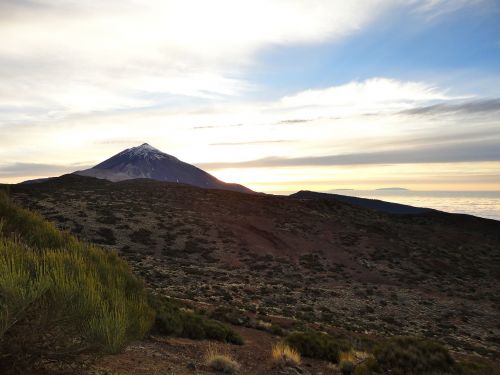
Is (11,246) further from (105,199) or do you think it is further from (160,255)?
(105,199)

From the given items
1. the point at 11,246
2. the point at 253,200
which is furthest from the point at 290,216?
the point at 11,246

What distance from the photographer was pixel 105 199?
5362 centimetres

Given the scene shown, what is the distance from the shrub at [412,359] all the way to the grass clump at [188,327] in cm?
493

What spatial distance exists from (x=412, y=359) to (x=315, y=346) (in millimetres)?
3247

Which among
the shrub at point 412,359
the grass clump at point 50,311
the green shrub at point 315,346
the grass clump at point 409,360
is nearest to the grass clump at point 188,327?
the green shrub at point 315,346

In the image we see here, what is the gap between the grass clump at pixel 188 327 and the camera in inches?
525

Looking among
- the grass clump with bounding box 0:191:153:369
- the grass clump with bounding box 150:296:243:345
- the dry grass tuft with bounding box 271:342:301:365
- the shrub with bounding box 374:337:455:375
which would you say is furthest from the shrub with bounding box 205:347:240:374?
the shrub with bounding box 374:337:455:375

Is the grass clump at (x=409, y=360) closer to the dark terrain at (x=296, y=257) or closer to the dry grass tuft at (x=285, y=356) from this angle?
the dry grass tuft at (x=285, y=356)

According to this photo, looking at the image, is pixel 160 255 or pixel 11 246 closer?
pixel 11 246

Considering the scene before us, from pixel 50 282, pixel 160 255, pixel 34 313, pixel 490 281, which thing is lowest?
pixel 490 281

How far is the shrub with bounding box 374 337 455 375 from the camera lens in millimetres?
12039

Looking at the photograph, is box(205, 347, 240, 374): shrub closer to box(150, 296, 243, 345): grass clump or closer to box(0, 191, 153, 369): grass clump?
box(150, 296, 243, 345): grass clump

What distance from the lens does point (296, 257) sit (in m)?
43.2

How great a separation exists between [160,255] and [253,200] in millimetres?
30561
